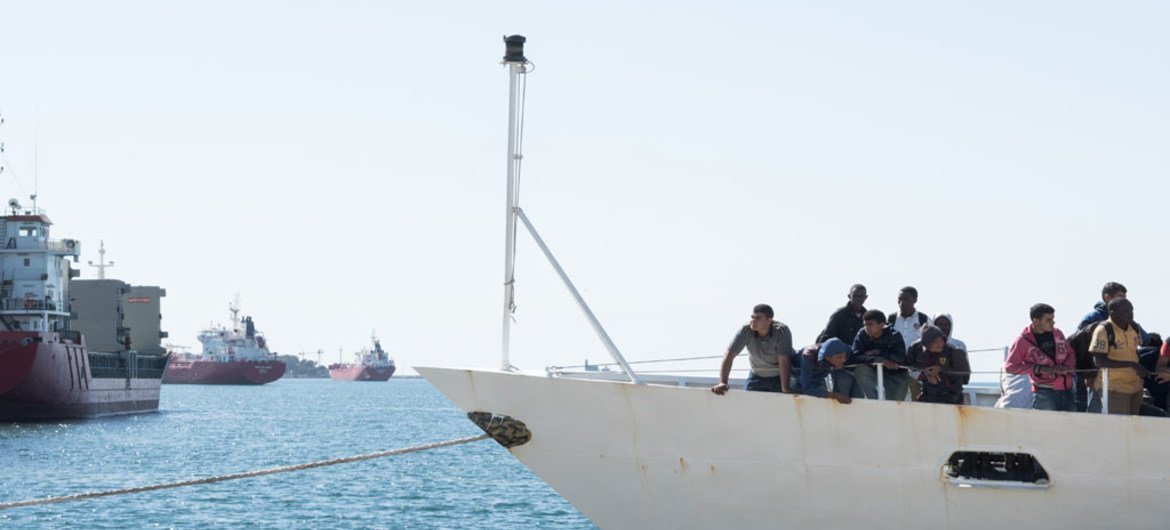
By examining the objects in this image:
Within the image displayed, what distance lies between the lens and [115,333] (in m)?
74.5

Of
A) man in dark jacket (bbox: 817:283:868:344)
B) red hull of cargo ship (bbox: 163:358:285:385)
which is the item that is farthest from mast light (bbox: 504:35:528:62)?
red hull of cargo ship (bbox: 163:358:285:385)

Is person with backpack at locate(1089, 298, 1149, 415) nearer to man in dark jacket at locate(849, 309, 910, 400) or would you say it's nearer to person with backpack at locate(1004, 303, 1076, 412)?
person with backpack at locate(1004, 303, 1076, 412)

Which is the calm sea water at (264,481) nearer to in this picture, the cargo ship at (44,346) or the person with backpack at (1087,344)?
the cargo ship at (44,346)

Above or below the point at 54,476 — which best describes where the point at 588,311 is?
above

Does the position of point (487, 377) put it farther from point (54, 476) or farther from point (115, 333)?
point (115, 333)

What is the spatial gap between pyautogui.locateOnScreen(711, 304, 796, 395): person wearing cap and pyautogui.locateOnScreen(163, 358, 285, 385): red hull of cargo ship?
14039cm

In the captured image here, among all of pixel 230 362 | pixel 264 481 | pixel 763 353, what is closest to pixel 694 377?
pixel 763 353

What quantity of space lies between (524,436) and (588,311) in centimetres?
124

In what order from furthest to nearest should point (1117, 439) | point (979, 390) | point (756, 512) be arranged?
point (979, 390), point (756, 512), point (1117, 439)

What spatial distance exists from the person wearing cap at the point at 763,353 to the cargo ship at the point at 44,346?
45.1 metres

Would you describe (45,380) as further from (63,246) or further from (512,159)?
(512,159)

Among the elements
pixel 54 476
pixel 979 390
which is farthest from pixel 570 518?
pixel 54 476

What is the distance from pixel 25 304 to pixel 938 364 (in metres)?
52.1

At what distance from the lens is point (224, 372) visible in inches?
5851
